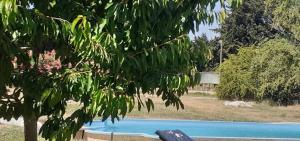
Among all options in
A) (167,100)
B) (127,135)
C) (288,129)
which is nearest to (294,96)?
(288,129)

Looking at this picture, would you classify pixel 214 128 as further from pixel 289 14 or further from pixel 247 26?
pixel 247 26

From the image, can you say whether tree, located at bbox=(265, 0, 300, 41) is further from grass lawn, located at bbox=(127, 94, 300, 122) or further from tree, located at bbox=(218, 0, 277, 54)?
tree, located at bbox=(218, 0, 277, 54)

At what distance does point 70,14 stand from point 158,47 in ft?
2.06

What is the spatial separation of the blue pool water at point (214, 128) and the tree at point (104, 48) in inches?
702

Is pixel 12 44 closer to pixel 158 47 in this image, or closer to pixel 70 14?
pixel 70 14

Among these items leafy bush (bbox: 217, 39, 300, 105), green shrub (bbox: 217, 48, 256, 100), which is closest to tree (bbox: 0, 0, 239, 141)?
leafy bush (bbox: 217, 39, 300, 105)

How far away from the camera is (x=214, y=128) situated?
81.3 feet

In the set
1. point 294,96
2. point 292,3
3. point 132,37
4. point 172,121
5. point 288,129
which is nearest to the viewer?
point 132,37

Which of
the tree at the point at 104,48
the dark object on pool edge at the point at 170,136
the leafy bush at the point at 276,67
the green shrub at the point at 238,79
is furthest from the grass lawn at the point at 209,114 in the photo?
the tree at the point at 104,48

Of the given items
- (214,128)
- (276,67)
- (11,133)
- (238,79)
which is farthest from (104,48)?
(238,79)

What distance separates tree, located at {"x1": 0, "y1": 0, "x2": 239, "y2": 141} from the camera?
349 centimetres

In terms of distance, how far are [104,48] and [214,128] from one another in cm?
2168

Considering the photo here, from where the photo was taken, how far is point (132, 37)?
375cm

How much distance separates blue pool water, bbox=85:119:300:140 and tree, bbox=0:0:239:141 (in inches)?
702
